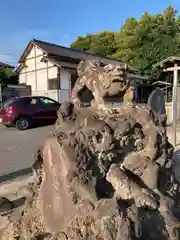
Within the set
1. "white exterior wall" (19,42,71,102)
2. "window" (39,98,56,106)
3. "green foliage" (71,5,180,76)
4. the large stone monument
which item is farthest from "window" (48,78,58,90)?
the large stone monument

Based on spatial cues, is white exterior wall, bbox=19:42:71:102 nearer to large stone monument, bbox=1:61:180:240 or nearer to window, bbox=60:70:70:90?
window, bbox=60:70:70:90

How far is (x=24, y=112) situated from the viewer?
11.2 meters

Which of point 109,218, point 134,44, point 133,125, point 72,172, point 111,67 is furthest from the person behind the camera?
point 134,44

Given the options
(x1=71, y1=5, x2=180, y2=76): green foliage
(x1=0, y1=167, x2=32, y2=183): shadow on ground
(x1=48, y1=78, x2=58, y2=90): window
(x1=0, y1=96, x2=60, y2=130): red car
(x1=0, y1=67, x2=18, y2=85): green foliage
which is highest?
(x1=71, y1=5, x2=180, y2=76): green foliage

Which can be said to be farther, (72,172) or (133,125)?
(133,125)

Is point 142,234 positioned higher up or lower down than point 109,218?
lower down

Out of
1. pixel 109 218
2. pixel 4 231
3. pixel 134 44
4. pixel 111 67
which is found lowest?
pixel 4 231

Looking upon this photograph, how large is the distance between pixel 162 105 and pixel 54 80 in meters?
15.3

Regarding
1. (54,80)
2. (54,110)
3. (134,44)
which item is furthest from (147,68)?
(54,110)

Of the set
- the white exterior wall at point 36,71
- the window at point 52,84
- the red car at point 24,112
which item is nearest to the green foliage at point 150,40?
the window at point 52,84

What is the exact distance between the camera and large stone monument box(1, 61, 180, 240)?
7.73ft

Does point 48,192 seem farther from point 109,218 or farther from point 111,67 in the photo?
point 111,67

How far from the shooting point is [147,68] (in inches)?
757

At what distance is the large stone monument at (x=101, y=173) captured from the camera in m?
2.36
